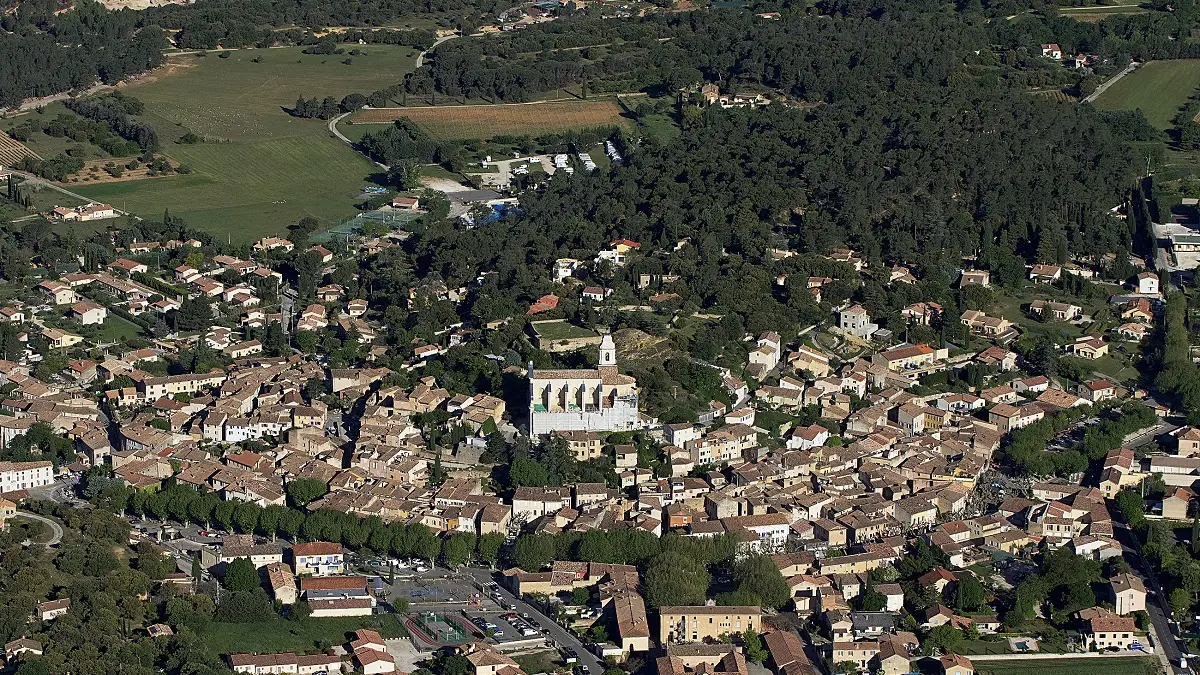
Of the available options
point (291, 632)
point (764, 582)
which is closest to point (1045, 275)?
point (764, 582)

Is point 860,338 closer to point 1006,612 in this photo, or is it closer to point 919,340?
point 919,340

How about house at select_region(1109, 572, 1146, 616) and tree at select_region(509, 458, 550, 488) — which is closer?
house at select_region(1109, 572, 1146, 616)

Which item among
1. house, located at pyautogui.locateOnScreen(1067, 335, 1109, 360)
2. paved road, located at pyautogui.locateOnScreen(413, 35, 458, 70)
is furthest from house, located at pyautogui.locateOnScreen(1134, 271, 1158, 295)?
paved road, located at pyautogui.locateOnScreen(413, 35, 458, 70)

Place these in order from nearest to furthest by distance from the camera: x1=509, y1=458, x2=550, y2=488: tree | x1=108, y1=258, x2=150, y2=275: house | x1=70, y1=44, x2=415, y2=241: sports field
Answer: x1=509, y1=458, x2=550, y2=488: tree → x1=108, y1=258, x2=150, y2=275: house → x1=70, y1=44, x2=415, y2=241: sports field

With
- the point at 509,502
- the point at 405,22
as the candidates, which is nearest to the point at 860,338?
the point at 509,502

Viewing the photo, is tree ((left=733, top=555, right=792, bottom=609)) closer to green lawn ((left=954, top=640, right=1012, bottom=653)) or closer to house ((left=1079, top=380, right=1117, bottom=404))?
green lawn ((left=954, top=640, right=1012, bottom=653))

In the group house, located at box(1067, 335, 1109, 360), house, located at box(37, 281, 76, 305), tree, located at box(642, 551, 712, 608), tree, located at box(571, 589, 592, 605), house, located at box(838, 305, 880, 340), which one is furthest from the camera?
house, located at box(37, 281, 76, 305)

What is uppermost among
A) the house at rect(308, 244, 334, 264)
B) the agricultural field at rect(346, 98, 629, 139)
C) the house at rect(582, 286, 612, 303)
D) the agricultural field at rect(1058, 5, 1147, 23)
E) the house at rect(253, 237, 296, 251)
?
the house at rect(582, 286, 612, 303)
